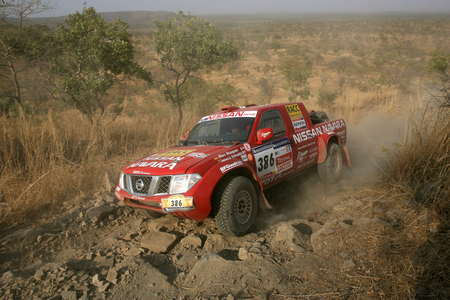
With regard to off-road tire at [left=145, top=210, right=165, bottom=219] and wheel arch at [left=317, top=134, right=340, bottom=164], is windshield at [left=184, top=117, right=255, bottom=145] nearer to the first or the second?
off-road tire at [left=145, top=210, right=165, bottom=219]

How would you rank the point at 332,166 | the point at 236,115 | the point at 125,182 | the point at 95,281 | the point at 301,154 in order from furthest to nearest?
the point at 332,166 → the point at 301,154 → the point at 236,115 → the point at 125,182 → the point at 95,281

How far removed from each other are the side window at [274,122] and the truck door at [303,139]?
273 millimetres

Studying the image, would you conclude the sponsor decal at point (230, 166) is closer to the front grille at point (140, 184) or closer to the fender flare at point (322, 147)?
the front grille at point (140, 184)

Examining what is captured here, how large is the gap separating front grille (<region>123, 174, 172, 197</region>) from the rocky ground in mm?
699

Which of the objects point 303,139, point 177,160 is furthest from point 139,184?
point 303,139

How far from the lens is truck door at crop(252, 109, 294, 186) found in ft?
14.5

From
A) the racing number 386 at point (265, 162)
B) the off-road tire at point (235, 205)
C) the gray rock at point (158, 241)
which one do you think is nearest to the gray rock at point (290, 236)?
the off-road tire at point (235, 205)

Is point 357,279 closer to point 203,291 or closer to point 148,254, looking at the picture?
point 203,291

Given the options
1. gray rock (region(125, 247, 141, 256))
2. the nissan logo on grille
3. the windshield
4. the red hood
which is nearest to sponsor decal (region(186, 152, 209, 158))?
the red hood

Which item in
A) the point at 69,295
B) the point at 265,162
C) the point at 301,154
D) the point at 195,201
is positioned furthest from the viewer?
the point at 301,154

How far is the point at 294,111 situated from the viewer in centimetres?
546

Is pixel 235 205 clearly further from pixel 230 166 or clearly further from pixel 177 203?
pixel 177 203

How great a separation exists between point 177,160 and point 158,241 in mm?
1111

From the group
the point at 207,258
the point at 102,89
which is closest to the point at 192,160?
the point at 207,258
